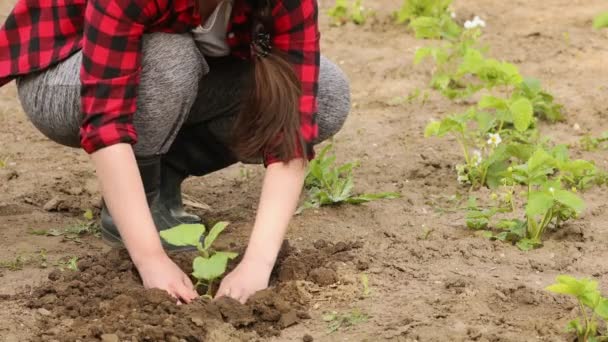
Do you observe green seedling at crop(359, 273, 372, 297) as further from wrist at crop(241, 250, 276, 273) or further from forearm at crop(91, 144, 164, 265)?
forearm at crop(91, 144, 164, 265)

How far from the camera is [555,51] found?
494 cm

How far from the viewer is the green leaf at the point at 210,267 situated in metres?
2.74

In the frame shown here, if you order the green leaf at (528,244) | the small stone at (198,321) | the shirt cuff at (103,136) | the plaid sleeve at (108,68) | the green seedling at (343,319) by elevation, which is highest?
the plaid sleeve at (108,68)

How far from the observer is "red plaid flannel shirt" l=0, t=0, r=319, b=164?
2.74 m

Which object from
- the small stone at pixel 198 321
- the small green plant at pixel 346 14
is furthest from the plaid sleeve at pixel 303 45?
the small green plant at pixel 346 14

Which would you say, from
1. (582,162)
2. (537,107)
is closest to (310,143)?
(582,162)

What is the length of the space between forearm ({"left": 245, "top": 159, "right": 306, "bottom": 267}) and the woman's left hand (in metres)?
0.02

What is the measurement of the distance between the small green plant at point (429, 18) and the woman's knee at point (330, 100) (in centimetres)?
144

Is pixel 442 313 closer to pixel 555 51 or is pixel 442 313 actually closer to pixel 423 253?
pixel 423 253

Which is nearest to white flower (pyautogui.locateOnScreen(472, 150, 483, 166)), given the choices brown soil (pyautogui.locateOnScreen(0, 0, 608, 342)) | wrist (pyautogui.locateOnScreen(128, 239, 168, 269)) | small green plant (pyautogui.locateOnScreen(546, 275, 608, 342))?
brown soil (pyautogui.locateOnScreen(0, 0, 608, 342))

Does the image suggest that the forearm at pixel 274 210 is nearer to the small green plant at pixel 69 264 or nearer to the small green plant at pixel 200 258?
the small green plant at pixel 200 258

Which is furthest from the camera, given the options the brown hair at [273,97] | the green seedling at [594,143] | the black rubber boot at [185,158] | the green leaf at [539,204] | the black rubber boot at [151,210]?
the green seedling at [594,143]

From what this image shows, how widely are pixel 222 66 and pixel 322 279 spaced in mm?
787

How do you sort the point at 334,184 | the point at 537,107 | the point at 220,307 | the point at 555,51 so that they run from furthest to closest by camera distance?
the point at 555,51, the point at 537,107, the point at 334,184, the point at 220,307
